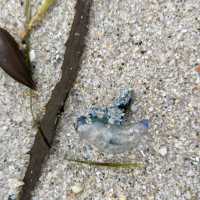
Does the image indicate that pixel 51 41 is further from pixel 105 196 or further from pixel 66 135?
pixel 105 196

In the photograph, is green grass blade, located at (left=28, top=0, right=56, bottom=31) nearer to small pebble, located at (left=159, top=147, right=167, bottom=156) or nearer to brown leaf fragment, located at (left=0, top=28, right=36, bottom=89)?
brown leaf fragment, located at (left=0, top=28, right=36, bottom=89)

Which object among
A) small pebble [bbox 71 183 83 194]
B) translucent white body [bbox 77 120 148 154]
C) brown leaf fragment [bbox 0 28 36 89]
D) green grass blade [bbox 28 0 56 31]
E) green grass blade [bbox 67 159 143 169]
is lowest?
small pebble [bbox 71 183 83 194]

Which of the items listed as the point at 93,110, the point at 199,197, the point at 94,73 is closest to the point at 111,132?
the point at 93,110

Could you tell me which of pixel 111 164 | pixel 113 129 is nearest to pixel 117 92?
pixel 113 129

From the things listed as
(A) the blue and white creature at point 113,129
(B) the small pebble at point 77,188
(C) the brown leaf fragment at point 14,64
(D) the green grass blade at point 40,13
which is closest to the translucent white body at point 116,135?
(A) the blue and white creature at point 113,129

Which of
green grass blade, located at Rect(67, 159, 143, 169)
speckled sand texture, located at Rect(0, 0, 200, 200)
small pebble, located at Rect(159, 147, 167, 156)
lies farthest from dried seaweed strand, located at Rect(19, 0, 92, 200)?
small pebble, located at Rect(159, 147, 167, 156)

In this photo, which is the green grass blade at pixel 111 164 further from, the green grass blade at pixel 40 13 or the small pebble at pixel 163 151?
the green grass blade at pixel 40 13

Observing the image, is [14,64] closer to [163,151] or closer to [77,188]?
[77,188]
